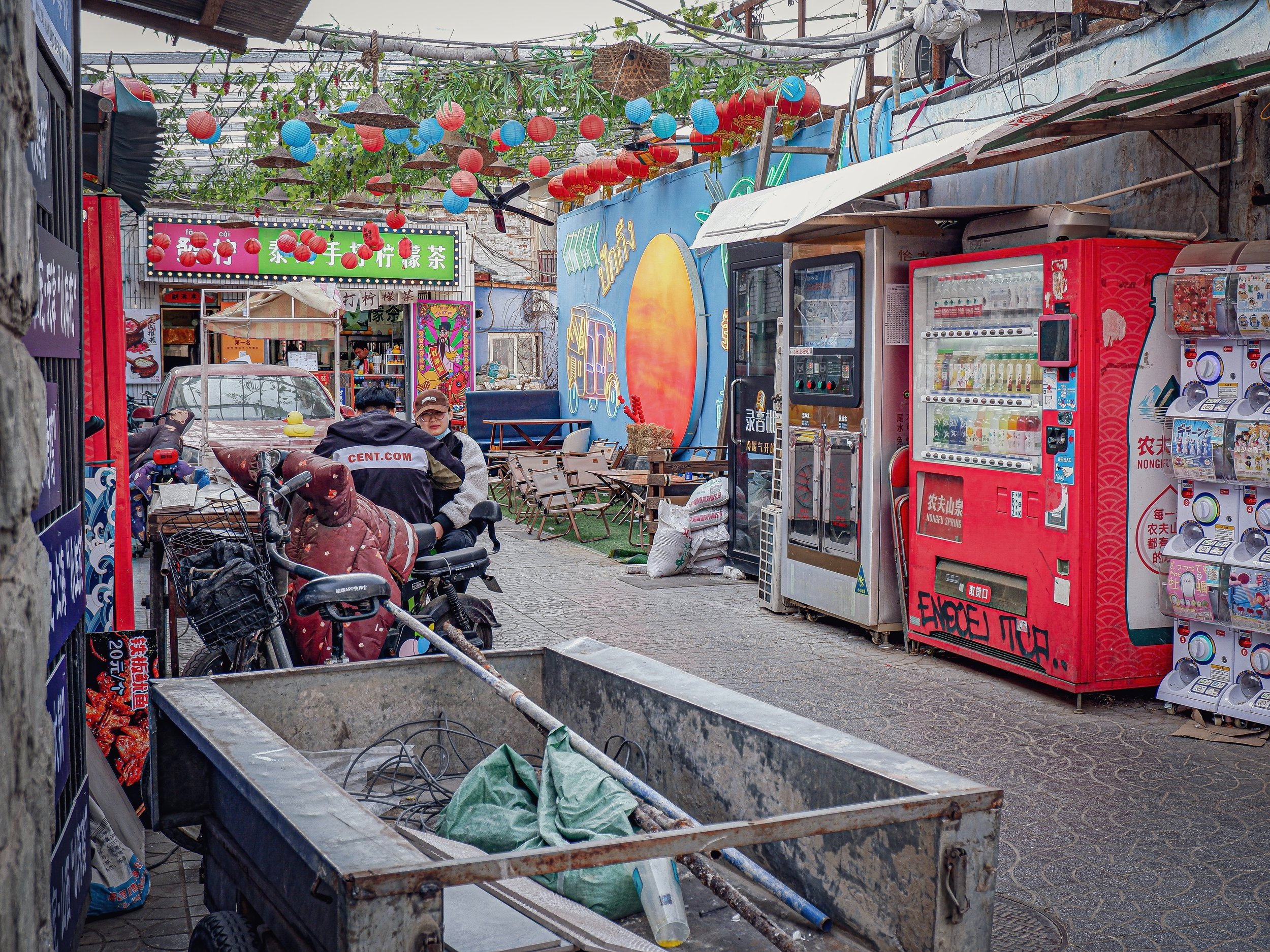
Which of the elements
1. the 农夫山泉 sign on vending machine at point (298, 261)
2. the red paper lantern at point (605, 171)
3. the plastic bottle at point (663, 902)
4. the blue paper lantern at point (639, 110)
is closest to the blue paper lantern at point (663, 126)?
the blue paper lantern at point (639, 110)

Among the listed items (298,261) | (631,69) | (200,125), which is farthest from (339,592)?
(298,261)

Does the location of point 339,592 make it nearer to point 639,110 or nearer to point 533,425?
point 639,110

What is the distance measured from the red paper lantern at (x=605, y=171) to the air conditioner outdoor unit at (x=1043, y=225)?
6.17 meters

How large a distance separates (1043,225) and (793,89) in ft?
13.1

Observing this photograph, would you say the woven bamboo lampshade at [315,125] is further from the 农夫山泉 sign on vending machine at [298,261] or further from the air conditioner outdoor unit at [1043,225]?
the 农夫山泉 sign on vending machine at [298,261]

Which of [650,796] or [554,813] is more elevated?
[650,796]

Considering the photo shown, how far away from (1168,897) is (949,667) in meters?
3.36

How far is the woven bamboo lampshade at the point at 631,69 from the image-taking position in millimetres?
Result: 10602

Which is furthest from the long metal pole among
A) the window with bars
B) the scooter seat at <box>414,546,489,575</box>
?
the window with bars

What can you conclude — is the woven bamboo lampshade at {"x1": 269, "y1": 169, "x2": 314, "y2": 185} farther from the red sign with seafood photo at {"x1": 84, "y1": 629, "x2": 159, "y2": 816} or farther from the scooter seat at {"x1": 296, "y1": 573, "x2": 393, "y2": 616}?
the scooter seat at {"x1": 296, "y1": 573, "x2": 393, "y2": 616}

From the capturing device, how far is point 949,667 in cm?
746

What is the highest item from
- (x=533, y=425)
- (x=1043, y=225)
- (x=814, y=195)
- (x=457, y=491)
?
(x=814, y=195)

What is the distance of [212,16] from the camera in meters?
5.30

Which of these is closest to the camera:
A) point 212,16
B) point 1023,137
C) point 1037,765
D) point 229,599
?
point 229,599
